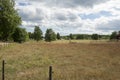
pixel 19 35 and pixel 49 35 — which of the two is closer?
pixel 19 35

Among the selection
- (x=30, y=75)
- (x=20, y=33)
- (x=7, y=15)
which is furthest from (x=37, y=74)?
(x=20, y=33)

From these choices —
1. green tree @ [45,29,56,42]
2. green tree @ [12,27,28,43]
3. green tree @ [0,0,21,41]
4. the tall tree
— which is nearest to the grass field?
green tree @ [0,0,21,41]

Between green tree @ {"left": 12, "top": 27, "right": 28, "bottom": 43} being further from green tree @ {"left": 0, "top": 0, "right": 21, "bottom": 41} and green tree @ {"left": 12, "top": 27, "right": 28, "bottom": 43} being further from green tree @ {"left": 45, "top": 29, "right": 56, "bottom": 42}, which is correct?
green tree @ {"left": 45, "top": 29, "right": 56, "bottom": 42}

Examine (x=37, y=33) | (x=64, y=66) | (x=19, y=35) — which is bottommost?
(x=64, y=66)

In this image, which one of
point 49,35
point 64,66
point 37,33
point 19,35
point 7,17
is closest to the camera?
point 64,66

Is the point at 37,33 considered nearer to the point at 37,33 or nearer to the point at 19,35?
the point at 37,33

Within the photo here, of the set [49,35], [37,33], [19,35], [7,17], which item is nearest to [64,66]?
[7,17]

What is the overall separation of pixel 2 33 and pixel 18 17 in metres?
5.84

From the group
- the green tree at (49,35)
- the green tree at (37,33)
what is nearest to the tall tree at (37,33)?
the green tree at (37,33)

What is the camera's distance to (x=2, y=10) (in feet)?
198

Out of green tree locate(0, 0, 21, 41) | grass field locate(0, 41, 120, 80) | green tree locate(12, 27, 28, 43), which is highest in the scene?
green tree locate(0, 0, 21, 41)

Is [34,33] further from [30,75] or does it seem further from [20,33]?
[30,75]

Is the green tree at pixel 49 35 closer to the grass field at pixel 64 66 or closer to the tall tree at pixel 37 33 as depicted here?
the tall tree at pixel 37 33

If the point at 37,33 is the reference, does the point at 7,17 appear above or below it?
above
